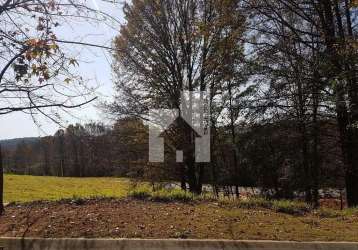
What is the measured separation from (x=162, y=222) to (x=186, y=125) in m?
13.0

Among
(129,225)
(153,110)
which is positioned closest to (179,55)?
(153,110)

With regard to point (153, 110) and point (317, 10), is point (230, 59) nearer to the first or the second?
point (317, 10)

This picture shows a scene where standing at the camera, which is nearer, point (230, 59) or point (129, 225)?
point (129, 225)

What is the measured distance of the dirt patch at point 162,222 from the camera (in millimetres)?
6867

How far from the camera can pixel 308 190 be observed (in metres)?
17.0

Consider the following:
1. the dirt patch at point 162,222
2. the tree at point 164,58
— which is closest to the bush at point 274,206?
the dirt patch at point 162,222

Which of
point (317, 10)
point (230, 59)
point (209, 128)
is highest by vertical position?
point (317, 10)

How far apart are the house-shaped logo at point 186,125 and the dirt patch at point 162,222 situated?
11262 mm

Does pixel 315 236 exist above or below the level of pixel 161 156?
below

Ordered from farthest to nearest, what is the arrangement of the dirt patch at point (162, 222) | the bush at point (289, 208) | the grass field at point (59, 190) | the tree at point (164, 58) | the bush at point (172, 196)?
the grass field at point (59, 190) → the tree at point (164, 58) → the bush at point (172, 196) → the bush at point (289, 208) → the dirt patch at point (162, 222)

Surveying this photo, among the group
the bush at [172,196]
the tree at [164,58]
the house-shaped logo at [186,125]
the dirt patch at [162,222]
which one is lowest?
the dirt patch at [162,222]

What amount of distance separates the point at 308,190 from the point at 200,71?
274 inches

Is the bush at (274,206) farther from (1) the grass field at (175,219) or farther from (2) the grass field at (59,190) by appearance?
(2) the grass field at (59,190)

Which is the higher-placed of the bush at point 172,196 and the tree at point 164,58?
the tree at point 164,58
